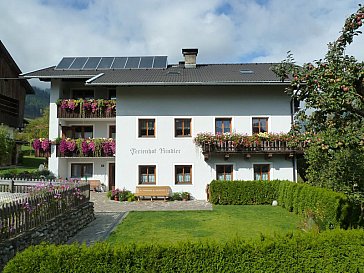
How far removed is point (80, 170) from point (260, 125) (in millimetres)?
12157

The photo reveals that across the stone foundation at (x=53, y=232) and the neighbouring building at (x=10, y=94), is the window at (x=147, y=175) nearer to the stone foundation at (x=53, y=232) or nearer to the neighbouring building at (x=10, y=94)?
the stone foundation at (x=53, y=232)

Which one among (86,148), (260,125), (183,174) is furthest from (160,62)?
(183,174)

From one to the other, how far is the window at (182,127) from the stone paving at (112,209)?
4.05 metres

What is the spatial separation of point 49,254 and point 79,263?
1.78 ft

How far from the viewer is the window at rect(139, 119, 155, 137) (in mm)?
18359

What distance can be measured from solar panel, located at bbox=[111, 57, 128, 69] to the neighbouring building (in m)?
11.3

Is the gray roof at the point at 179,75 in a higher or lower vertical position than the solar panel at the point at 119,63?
→ lower

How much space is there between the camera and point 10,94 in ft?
98.3

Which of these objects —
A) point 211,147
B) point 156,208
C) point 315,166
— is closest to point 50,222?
point 156,208

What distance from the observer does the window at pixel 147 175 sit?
1812 cm

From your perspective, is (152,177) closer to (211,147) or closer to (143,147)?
(143,147)

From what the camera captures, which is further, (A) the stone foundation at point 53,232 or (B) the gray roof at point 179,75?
(B) the gray roof at point 179,75

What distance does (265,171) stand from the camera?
1811 centimetres

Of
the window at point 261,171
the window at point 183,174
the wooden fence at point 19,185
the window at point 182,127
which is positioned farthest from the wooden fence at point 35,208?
the window at point 261,171
